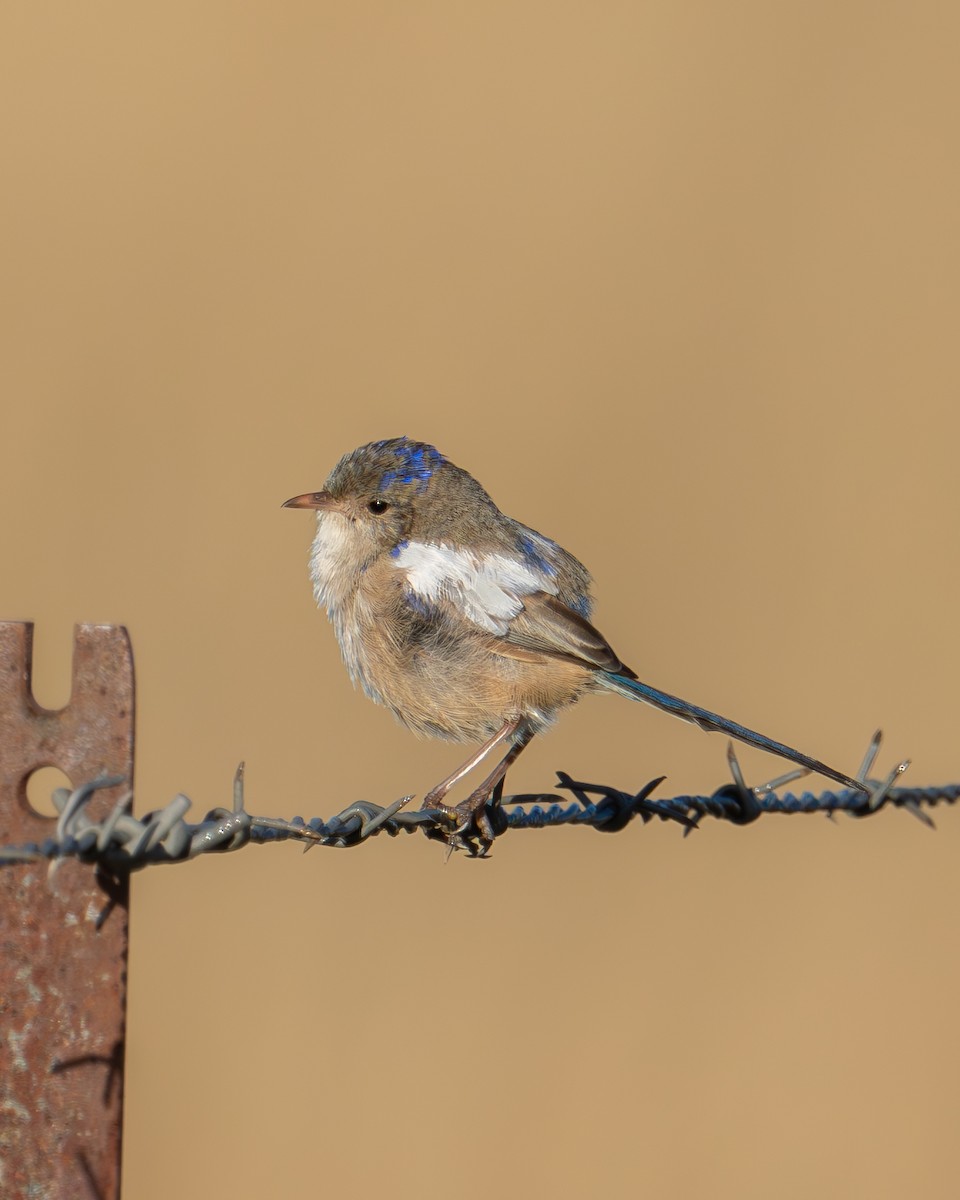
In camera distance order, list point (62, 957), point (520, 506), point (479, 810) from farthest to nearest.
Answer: point (520, 506), point (479, 810), point (62, 957)

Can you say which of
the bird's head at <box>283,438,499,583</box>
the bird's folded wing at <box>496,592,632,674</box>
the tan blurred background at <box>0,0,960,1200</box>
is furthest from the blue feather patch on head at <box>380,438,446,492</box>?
the tan blurred background at <box>0,0,960,1200</box>

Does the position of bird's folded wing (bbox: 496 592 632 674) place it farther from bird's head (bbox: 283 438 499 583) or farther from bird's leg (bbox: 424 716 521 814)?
bird's head (bbox: 283 438 499 583)

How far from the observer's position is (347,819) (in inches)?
106

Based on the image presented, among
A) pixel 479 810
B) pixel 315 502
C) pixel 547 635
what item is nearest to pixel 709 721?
pixel 547 635

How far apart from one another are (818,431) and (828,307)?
3.22 feet

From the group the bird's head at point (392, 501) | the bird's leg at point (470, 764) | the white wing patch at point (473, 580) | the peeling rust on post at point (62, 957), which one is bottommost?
the peeling rust on post at point (62, 957)

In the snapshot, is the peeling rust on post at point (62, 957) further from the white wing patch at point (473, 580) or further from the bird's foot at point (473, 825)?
the white wing patch at point (473, 580)

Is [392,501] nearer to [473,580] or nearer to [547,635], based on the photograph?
[473,580]

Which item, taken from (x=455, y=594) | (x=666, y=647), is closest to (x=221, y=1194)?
(x=455, y=594)

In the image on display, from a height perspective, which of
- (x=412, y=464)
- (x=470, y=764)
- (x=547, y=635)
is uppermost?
(x=412, y=464)

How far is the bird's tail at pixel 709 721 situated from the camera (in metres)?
3.60

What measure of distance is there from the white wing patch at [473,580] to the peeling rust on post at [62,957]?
7.02ft

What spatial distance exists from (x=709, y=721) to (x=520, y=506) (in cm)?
388

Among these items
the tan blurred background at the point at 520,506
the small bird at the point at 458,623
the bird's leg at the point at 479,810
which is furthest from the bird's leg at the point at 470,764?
the tan blurred background at the point at 520,506
